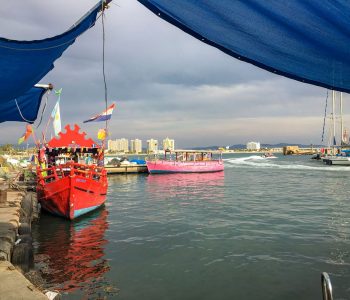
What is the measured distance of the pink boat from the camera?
1957 inches

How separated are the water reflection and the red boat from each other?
77cm

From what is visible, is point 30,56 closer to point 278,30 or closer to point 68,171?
point 278,30

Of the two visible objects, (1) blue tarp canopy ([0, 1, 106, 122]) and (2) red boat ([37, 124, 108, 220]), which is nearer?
(1) blue tarp canopy ([0, 1, 106, 122])

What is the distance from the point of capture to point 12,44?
4488 millimetres

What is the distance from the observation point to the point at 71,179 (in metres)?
16.8

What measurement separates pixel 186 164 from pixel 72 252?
127ft

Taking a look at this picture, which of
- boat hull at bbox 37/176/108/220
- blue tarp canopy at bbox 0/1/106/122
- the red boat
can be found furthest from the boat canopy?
blue tarp canopy at bbox 0/1/106/122

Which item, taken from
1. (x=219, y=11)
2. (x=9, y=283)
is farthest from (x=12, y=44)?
(x=9, y=283)

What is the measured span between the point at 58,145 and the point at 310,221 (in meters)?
14.8

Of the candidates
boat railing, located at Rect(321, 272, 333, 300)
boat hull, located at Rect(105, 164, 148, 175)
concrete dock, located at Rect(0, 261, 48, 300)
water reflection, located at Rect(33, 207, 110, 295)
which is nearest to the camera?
boat railing, located at Rect(321, 272, 333, 300)

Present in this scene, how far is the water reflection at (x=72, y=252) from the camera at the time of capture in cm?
947

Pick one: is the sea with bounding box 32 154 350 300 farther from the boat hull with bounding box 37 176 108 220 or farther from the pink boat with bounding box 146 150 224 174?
the pink boat with bounding box 146 150 224 174

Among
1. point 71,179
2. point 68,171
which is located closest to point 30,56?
point 71,179

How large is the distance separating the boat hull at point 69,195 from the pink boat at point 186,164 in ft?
100
